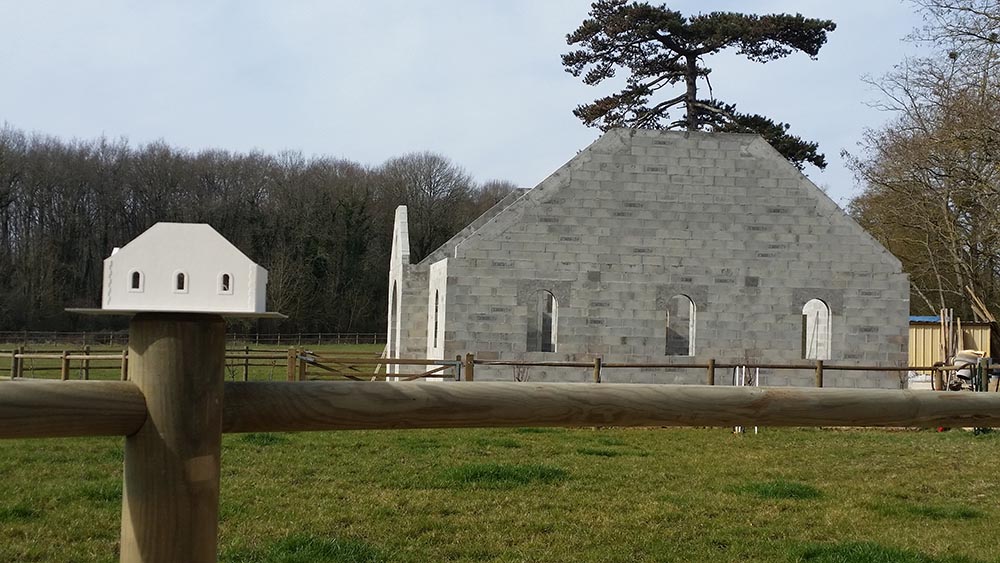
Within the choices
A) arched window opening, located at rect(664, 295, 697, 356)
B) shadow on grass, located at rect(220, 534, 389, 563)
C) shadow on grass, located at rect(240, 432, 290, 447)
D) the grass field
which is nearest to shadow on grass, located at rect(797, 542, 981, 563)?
the grass field

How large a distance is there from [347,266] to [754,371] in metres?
39.7

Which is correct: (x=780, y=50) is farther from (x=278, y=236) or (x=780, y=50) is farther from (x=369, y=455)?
(x=278, y=236)

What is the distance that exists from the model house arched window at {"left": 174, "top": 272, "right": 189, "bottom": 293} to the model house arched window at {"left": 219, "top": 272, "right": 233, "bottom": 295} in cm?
8

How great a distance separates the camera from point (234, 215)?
47.9 meters

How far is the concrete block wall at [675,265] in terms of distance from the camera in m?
19.6

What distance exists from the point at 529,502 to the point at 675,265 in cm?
1333

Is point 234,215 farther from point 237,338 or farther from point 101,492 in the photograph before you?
point 101,492

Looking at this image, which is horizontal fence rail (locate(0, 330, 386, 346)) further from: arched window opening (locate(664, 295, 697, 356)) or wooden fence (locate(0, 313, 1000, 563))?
wooden fence (locate(0, 313, 1000, 563))

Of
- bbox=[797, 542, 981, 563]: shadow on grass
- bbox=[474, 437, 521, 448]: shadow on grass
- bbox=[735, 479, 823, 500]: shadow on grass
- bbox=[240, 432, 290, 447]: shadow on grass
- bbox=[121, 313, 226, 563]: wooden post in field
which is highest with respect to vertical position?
bbox=[121, 313, 226, 563]: wooden post in field

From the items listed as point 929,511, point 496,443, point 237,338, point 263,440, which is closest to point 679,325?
point 496,443

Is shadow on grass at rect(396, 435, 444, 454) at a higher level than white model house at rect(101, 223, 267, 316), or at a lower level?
lower

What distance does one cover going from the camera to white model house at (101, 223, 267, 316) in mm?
2059

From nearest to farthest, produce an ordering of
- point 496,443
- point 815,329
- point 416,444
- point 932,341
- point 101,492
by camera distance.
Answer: point 101,492, point 416,444, point 496,443, point 932,341, point 815,329

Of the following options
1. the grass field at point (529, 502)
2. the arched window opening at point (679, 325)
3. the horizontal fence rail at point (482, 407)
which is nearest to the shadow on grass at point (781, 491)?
the grass field at point (529, 502)
